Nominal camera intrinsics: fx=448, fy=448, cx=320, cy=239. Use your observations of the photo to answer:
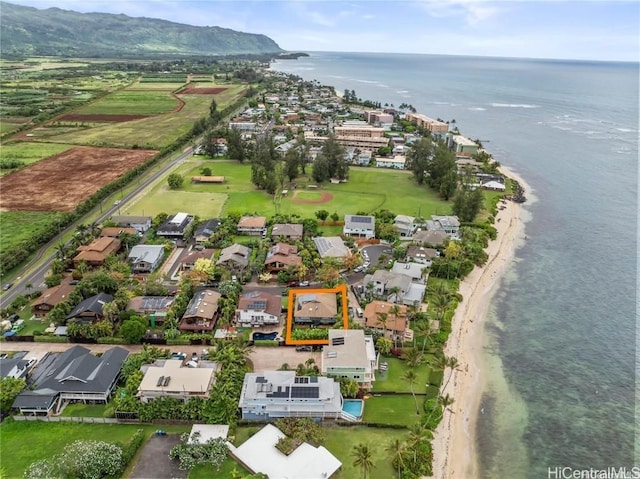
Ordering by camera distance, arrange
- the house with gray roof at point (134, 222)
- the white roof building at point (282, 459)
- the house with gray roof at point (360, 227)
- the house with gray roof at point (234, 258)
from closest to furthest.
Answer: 1. the white roof building at point (282, 459)
2. the house with gray roof at point (234, 258)
3. the house with gray roof at point (360, 227)
4. the house with gray roof at point (134, 222)

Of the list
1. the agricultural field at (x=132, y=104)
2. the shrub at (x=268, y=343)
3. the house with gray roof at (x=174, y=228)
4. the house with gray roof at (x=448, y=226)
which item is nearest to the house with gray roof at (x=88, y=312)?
the shrub at (x=268, y=343)

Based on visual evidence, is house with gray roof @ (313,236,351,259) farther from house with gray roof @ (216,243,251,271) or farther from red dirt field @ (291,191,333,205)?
red dirt field @ (291,191,333,205)

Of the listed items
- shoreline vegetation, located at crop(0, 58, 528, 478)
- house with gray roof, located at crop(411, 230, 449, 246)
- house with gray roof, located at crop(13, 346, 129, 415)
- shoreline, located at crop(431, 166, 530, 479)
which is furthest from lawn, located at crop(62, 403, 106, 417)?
house with gray roof, located at crop(411, 230, 449, 246)

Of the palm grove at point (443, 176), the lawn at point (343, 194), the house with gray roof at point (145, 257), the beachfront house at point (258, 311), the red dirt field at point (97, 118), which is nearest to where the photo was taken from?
the beachfront house at point (258, 311)

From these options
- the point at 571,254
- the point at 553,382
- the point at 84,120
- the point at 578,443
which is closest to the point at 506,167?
the point at 571,254

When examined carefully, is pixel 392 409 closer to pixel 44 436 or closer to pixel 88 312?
pixel 44 436

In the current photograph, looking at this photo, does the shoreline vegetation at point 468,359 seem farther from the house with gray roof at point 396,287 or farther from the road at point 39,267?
the road at point 39,267
